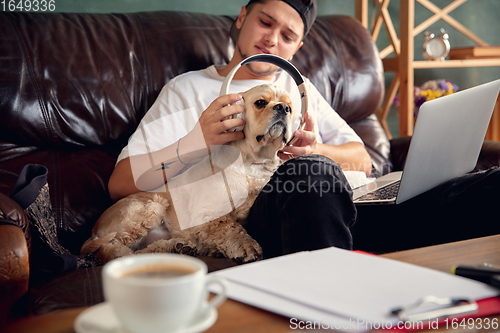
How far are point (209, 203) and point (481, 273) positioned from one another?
990 mm

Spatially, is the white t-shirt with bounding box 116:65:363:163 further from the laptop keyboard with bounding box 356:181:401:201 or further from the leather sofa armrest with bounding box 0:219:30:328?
the leather sofa armrest with bounding box 0:219:30:328

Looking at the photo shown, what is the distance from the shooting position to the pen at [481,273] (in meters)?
0.52

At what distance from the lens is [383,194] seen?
1.35 metres

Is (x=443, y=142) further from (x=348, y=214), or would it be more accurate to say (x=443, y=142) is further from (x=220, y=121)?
(x=220, y=121)

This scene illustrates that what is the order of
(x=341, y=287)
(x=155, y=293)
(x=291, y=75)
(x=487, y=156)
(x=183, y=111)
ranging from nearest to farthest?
(x=155, y=293), (x=341, y=287), (x=291, y=75), (x=183, y=111), (x=487, y=156)

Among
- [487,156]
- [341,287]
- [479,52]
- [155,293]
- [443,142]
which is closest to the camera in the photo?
[155,293]

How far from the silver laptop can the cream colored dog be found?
35 centimetres

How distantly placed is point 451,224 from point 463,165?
0.20m

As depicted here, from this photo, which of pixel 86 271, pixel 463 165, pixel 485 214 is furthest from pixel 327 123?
pixel 86 271

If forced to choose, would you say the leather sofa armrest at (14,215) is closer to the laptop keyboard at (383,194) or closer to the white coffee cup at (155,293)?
the white coffee cup at (155,293)

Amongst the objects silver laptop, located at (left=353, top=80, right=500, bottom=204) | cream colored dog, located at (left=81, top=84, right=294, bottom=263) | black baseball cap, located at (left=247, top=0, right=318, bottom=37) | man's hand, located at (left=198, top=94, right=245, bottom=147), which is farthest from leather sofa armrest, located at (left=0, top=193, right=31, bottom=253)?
black baseball cap, located at (left=247, top=0, right=318, bottom=37)

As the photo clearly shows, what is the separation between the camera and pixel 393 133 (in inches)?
153

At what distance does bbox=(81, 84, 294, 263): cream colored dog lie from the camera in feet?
4.39

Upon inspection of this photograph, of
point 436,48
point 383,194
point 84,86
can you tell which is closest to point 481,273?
point 383,194
